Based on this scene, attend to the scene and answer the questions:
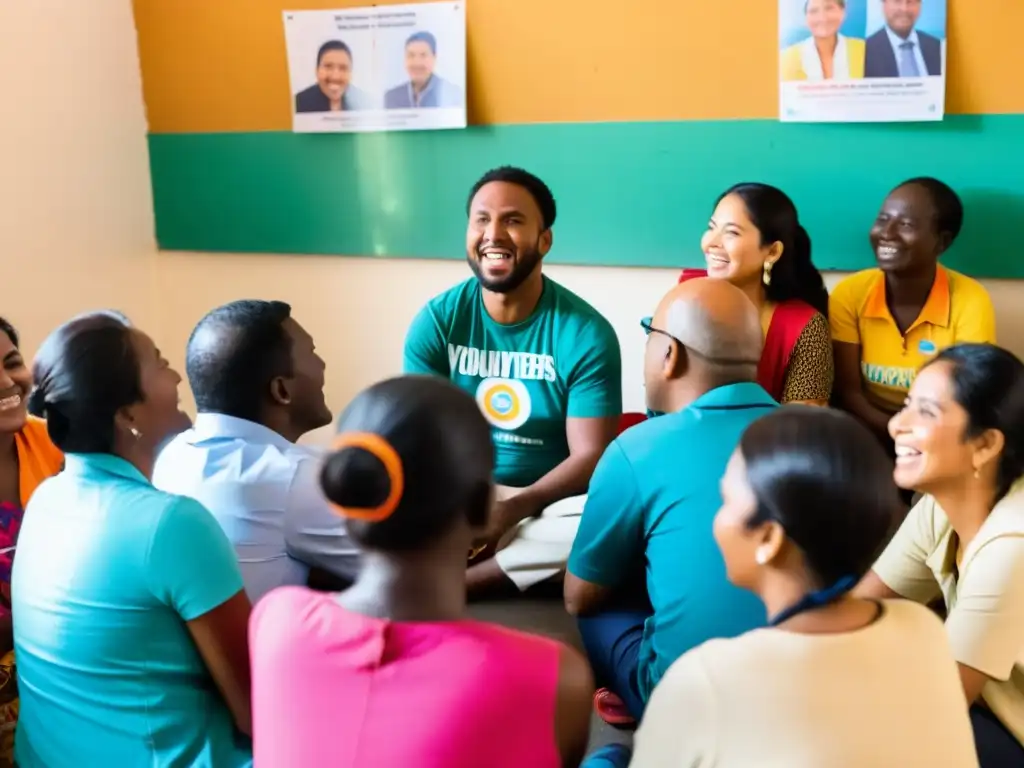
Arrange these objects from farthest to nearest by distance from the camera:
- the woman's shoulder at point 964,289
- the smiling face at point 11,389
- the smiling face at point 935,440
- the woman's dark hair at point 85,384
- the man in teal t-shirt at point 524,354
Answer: the woman's shoulder at point 964,289
the man in teal t-shirt at point 524,354
the smiling face at point 11,389
the smiling face at point 935,440
the woman's dark hair at point 85,384

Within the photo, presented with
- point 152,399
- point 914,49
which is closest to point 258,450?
point 152,399

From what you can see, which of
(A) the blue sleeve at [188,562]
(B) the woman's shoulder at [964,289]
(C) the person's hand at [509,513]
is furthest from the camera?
(B) the woman's shoulder at [964,289]

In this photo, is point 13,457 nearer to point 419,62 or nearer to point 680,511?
point 680,511

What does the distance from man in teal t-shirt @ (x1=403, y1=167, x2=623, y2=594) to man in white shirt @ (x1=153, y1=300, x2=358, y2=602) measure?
0.64m

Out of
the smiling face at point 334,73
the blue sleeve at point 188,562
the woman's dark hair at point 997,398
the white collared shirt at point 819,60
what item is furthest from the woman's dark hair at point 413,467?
the smiling face at point 334,73

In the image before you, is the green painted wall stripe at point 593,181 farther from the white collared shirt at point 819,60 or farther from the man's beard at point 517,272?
the man's beard at point 517,272

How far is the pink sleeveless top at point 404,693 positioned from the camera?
1.00 m

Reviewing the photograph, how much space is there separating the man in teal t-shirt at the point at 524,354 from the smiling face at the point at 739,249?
0.48 metres

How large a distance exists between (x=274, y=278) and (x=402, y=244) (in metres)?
0.58

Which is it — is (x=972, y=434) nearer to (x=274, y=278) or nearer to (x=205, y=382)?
(x=205, y=382)

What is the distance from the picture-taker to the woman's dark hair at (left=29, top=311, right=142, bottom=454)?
1.40 meters

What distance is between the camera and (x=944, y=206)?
2.62 meters

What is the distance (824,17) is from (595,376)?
1.25 metres

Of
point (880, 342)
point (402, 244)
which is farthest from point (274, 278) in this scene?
point (880, 342)
